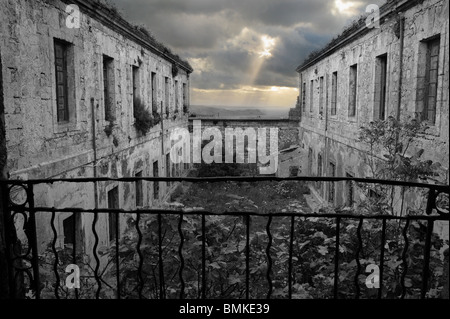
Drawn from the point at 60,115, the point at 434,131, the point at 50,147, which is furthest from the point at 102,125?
the point at 434,131

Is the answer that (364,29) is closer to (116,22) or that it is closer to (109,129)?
(116,22)

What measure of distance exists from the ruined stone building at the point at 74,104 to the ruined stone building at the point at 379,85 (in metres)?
6.93

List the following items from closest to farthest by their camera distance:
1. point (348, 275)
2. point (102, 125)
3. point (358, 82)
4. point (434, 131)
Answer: point (348, 275)
point (434, 131)
point (102, 125)
point (358, 82)

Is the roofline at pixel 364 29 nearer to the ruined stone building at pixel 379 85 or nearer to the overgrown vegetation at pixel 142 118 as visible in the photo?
the ruined stone building at pixel 379 85

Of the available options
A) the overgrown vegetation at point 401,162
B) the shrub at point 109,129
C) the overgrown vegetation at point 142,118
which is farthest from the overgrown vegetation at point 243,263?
the overgrown vegetation at point 142,118

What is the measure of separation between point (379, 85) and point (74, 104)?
805cm

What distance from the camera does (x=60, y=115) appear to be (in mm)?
8492

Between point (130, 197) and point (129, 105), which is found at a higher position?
point (129, 105)

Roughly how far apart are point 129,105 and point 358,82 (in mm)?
7493

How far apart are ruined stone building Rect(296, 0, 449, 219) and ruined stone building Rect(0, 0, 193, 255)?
693cm

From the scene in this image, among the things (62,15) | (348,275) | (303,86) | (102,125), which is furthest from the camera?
(303,86)

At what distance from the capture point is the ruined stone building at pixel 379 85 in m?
7.44

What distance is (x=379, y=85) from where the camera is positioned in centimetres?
1090

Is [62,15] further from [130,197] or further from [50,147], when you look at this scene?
[130,197]
